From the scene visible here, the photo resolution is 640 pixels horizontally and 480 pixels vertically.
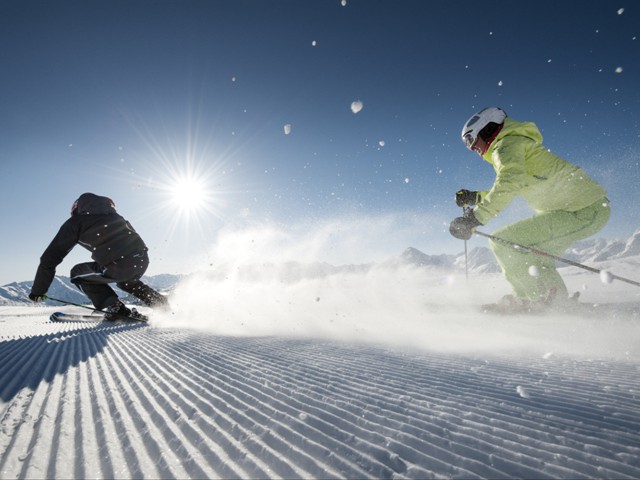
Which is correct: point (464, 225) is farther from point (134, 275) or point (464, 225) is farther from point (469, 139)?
point (134, 275)

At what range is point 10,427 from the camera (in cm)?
145

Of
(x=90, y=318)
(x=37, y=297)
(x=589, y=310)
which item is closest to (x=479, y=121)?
(x=589, y=310)

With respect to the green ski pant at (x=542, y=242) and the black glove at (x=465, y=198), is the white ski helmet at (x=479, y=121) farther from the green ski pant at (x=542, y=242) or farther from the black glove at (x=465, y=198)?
the green ski pant at (x=542, y=242)

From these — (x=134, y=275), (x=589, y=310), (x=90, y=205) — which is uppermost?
(x=90, y=205)

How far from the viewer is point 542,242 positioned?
4.83 meters

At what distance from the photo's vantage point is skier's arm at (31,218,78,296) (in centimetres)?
524

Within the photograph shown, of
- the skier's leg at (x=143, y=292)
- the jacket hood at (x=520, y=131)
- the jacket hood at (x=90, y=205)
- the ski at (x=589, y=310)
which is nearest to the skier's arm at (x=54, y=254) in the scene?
the jacket hood at (x=90, y=205)

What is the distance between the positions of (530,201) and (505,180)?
97cm

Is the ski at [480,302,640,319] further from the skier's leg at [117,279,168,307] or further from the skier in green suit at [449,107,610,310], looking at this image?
the skier's leg at [117,279,168,307]

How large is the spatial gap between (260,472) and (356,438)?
1.34 ft

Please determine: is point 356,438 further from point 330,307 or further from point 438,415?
point 330,307

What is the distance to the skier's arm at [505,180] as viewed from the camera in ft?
13.5

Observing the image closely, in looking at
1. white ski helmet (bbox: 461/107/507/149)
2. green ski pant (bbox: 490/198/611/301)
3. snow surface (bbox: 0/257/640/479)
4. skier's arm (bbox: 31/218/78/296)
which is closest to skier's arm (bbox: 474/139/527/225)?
white ski helmet (bbox: 461/107/507/149)

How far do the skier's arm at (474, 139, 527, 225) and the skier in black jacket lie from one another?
241 inches
